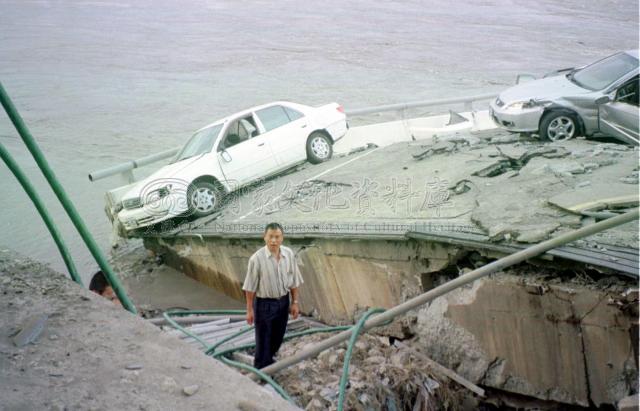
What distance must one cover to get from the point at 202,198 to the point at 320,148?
2.63m

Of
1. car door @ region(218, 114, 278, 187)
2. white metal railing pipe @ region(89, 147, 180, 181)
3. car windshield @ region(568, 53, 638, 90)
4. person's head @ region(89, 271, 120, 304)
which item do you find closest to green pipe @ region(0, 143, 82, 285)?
person's head @ region(89, 271, 120, 304)

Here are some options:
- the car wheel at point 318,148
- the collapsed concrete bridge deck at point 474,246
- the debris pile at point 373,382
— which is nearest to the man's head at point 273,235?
Answer: the debris pile at point 373,382

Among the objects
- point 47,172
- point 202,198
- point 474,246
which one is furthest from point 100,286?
point 47,172

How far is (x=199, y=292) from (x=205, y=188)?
5.27ft

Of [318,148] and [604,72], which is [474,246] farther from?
[604,72]

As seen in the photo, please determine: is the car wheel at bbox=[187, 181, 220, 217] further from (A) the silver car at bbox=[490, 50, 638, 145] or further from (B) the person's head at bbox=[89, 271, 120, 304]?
(A) the silver car at bbox=[490, 50, 638, 145]

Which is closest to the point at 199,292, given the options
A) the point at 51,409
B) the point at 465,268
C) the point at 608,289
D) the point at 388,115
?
the point at 465,268

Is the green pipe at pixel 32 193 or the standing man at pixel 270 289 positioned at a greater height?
the green pipe at pixel 32 193

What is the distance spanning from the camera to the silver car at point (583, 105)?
373 inches

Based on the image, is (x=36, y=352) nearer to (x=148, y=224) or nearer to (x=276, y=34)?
(x=148, y=224)

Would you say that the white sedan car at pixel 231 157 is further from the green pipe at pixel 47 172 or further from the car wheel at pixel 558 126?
the green pipe at pixel 47 172

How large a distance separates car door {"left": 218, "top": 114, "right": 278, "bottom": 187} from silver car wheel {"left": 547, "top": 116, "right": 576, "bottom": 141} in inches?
176

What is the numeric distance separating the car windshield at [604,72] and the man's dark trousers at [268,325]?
7.06 m

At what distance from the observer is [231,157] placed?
10.2 meters
